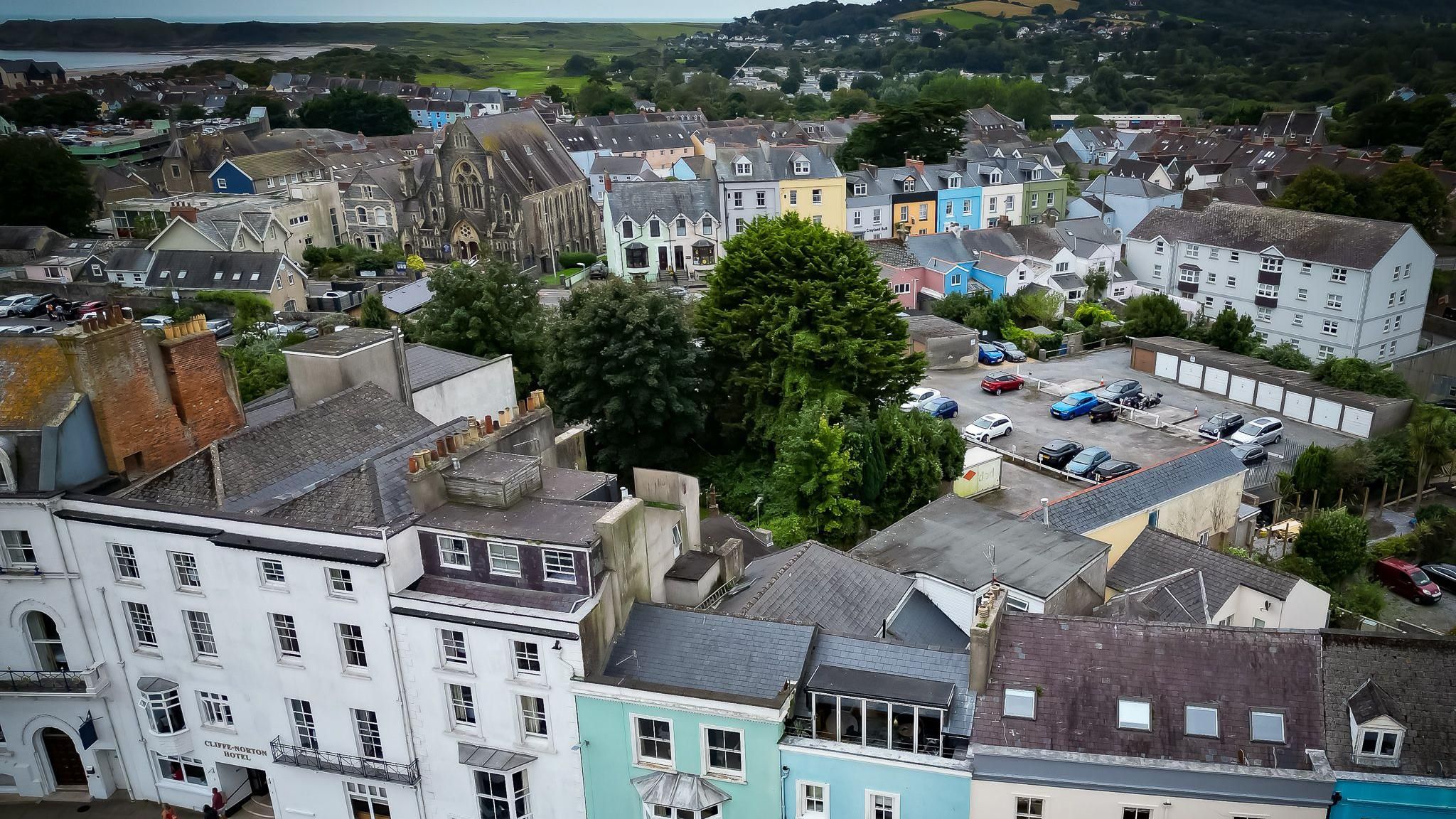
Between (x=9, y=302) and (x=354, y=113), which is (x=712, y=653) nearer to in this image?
(x=9, y=302)

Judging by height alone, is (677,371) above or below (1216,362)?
above

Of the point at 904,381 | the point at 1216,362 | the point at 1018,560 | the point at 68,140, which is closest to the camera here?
the point at 1018,560

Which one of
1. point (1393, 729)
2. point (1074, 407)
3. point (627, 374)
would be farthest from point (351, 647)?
point (1074, 407)

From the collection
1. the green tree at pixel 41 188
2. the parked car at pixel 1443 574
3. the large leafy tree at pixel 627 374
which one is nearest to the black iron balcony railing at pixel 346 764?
the large leafy tree at pixel 627 374

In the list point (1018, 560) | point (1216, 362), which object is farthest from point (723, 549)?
point (1216, 362)

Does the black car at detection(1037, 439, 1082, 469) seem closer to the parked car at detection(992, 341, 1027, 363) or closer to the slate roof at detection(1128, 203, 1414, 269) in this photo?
the parked car at detection(992, 341, 1027, 363)

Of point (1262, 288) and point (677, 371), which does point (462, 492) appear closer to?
point (677, 371)
